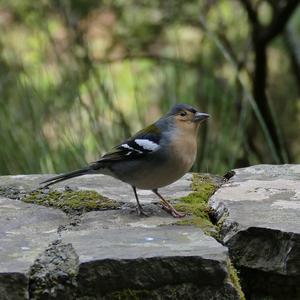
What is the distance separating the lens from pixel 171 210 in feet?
10.1

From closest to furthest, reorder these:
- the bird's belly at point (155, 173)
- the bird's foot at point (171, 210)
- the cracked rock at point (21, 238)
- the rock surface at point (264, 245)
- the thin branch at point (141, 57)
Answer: the cracked rock at point (21, 238), the rock surface at point (264, 245), the bird's foot at point (171, 210), the bird's belly at point (155, 173), the thin branch at point (141, 57)

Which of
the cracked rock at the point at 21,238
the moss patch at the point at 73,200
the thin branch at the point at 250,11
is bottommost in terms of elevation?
the moss patch at the point at 73,200

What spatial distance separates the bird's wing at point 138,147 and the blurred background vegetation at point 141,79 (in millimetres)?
1028

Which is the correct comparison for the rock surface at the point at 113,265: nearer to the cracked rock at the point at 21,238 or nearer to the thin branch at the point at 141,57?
the cracked rock at the point at 21,238

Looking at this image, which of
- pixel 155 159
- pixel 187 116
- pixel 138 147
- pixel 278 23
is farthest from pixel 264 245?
pixel 278 23

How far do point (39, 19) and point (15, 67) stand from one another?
4.10ft

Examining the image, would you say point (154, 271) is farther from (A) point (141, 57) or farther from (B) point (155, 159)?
(A) point (141, 57)

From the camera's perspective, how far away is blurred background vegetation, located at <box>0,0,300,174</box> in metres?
4.54

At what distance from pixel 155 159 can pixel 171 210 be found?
0.78 feet

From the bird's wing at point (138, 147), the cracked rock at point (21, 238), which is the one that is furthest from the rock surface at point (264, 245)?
the cracked rock at point (21, 238)

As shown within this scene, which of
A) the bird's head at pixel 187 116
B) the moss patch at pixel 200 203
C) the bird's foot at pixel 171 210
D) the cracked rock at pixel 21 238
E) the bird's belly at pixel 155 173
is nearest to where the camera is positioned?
the cracked rock at pixel 21 238

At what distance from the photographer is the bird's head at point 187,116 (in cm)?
339

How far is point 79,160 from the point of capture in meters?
4.30

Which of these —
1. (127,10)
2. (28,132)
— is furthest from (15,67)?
(127,10)
